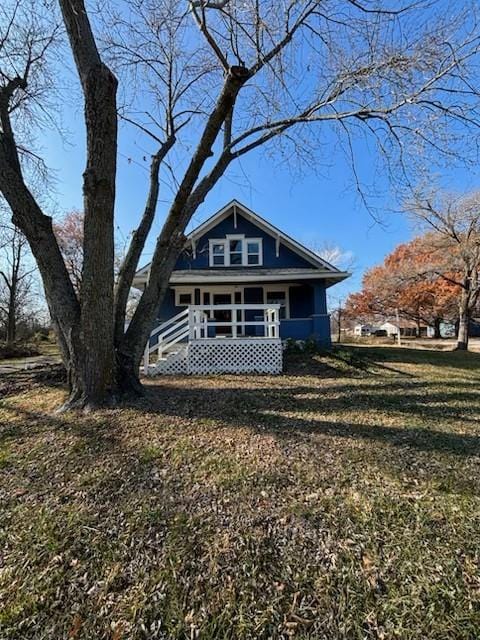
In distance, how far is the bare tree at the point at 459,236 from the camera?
52.0 feet

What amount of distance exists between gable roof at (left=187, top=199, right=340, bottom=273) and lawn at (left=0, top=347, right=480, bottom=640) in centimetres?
961

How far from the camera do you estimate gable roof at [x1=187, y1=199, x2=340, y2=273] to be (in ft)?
43.1

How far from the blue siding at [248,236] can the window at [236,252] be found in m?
0.20

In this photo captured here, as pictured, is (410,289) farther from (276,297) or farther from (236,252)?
(236,252)

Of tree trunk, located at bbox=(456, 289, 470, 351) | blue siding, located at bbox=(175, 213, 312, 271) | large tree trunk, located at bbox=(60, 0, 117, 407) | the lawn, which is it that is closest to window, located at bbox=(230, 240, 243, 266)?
blue siding, located at bbox=(175, 213, 312, 271)

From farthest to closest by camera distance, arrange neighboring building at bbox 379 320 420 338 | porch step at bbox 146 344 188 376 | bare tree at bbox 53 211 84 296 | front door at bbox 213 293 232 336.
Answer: neighboring building at bbox 379 320 420 338
bare tree at bbox 53 211 84 296
front door at bbox 213 293 232 336
porch step at bbox 146 344 188 376

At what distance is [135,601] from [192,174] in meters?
5.43

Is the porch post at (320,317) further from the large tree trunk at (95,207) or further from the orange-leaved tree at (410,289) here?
the orange-leaved tree at (410,289)

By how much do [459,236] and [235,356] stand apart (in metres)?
15.0

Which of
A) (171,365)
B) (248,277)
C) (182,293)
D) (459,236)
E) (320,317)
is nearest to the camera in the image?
(171,365)

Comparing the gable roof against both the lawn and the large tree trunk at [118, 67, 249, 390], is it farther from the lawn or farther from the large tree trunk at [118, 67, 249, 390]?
the lawn

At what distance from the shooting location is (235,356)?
8820 millimetres

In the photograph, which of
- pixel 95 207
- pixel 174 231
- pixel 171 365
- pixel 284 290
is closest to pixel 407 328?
pixel 284 290

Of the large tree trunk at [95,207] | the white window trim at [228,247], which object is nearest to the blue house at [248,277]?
the white window trim at [228,247]
